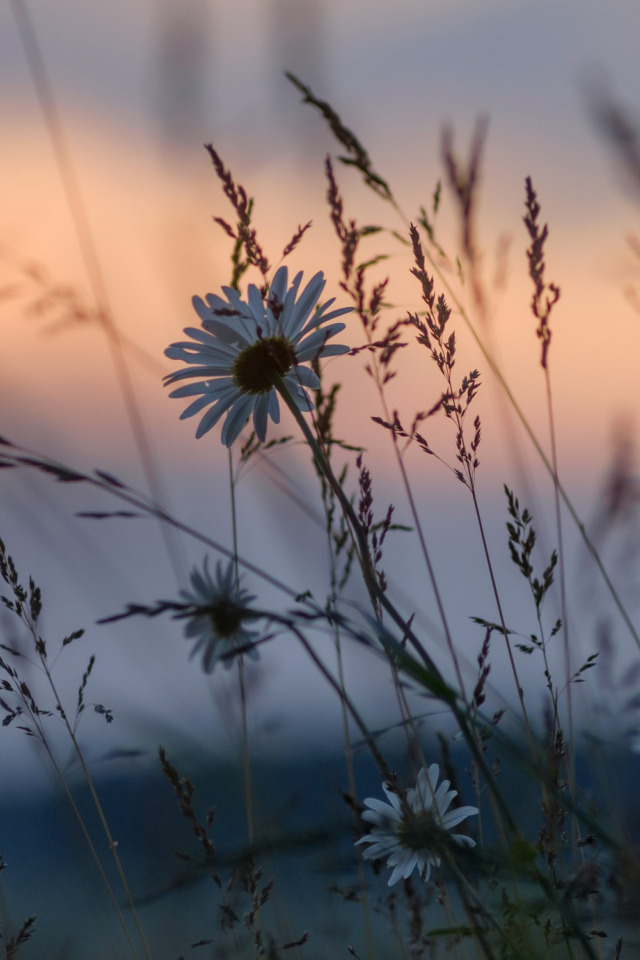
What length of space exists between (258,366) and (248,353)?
33 millimetres

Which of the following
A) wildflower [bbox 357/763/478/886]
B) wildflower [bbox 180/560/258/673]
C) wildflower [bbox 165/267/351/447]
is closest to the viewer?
wildflower [bbox 357/763/478/886]

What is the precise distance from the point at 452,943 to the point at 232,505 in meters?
0.85

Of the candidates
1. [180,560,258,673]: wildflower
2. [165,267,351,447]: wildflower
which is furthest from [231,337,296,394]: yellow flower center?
[180,560,258,673]: wildflower

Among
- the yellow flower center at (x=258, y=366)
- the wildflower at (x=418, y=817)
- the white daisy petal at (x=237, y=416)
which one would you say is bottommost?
the wildflower at (x=418, y=817)

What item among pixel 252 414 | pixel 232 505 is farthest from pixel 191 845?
pixel 252 414

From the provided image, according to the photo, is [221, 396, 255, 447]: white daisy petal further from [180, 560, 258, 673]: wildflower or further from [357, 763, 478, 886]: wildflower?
[357, 763, 478, 886]: wildflower

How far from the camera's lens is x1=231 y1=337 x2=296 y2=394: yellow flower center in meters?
1.48

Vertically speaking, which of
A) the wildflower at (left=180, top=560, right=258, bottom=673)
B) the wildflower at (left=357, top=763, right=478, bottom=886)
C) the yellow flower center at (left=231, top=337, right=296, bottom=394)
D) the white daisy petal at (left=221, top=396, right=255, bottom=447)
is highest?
the yellow flower center at (left=231, top=337, right=296, bottom=394)

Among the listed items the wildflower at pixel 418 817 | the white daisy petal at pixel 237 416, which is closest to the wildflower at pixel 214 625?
the white daisy petal at pixel 237 416

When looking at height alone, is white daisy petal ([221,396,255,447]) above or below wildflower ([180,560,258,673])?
above

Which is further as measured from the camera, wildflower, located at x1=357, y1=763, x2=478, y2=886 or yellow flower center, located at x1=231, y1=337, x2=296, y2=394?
yellow flower center, located at x1=231, y1=337, x2=296, y2=394

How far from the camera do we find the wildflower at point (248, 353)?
145 centimetres

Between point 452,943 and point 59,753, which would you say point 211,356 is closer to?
point 59,753

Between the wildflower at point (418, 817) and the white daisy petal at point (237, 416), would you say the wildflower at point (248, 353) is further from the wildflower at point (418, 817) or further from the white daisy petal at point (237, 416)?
the wildflower at point (418, 817)
